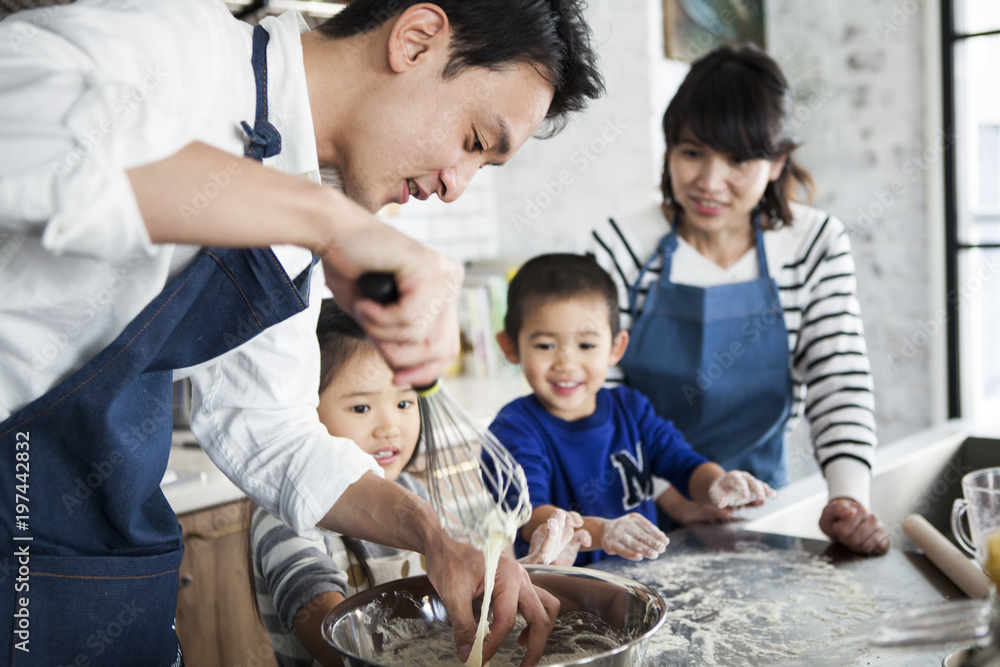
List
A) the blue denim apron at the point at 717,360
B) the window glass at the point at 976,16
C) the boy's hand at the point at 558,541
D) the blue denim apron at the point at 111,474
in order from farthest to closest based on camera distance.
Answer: the window glass at the point at 976,16
the blue denim apron at the point at 717,360
the boy's hand at the point at 558,541
the blue denim apron at the point at 111,474

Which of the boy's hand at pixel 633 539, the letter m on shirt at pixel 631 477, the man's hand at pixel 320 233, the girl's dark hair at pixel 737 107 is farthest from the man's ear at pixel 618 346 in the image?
the man's hand at pixel 320 233

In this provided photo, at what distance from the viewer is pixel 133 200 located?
22.1 inches

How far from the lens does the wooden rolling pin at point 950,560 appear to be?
1.12 metres

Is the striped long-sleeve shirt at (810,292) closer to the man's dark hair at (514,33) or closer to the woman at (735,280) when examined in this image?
the woman at (735,280)

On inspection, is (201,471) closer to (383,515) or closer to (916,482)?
(383,515)

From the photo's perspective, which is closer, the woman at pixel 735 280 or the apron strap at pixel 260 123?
the apron strap at pixel 260 123

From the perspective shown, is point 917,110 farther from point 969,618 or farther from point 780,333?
point 969,618

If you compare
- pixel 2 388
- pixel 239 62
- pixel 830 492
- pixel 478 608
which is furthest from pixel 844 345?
pixel 2 388

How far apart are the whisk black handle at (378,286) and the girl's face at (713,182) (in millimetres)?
1234

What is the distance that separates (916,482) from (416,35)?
4.62 ft

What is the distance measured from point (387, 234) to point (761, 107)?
4.17 ft

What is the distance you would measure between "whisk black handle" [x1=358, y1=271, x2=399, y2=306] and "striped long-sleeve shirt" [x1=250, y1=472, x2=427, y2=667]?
1.65 feet

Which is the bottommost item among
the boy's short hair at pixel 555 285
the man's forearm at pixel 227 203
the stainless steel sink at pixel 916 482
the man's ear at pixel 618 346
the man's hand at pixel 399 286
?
the stainless steel sink at pixel 916 482

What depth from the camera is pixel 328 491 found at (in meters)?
1.00
